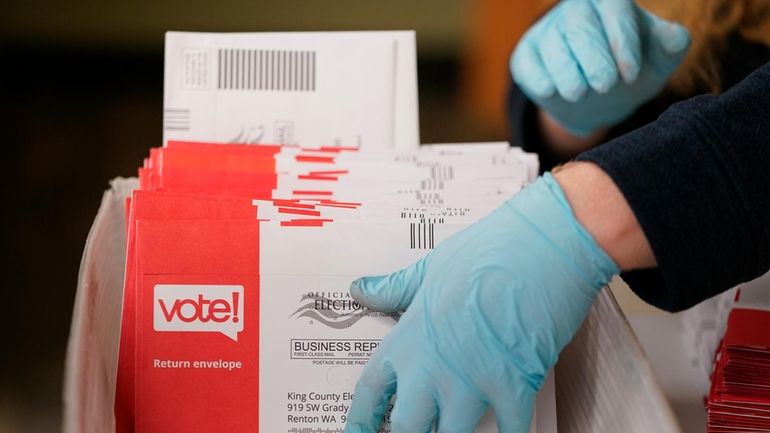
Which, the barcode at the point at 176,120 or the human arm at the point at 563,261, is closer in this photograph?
the human arm at the point at 563,261

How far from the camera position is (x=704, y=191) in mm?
605

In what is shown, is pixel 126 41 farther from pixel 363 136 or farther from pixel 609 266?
pixel 609 266

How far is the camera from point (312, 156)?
82 centimetres

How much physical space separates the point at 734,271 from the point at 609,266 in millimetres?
93

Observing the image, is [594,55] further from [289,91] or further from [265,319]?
[265,319]

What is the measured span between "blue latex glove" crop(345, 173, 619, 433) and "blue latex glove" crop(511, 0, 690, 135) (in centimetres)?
26

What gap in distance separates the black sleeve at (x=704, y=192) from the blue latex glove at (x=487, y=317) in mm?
52

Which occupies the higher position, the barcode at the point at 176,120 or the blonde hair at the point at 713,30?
the blonde hair at the point at 713,30

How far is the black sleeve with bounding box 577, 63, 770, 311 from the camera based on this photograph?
1.98 ft

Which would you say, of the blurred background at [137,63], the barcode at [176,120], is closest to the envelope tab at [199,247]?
the barcode at [176,120]

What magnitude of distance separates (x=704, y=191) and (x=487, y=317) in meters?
0.19

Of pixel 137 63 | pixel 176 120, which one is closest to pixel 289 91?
pixel 176 120

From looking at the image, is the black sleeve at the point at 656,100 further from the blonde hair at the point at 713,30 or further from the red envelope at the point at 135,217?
the red envelope at the point at 135,217

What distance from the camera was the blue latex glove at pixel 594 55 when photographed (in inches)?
35.0
